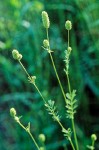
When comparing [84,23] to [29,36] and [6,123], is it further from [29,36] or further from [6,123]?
[6,123]

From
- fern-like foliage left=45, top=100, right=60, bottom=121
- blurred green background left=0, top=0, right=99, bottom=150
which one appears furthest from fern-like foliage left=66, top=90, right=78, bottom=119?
blurred green background left=0, top=0, right=99, bottom=150

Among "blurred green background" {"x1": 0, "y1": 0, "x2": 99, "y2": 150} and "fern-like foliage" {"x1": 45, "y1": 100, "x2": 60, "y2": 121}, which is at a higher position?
"blurred green background" {"x1": 0, "y1": 0, "x2": 99, "y2": 150}

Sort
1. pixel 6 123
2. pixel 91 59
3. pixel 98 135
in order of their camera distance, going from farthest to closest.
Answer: pixel 6 123 → pixel 91 59 → pixel 98 135

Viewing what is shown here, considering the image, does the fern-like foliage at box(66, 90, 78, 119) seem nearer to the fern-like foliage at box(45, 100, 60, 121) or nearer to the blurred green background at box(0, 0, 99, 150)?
the fern-like foliage at box(45, 100, 60, 121)

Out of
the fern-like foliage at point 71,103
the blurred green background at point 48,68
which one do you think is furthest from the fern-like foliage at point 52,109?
the blurred green background at point 48,68

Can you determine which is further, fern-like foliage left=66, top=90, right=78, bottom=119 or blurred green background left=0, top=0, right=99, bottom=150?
blurred green background left=0, top=0, right=99, bottom=150

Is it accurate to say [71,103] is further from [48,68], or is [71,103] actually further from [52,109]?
[48,68]

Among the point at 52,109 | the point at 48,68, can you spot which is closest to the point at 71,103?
the point at 52,109

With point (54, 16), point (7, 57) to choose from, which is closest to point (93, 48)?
point (54, 16)
